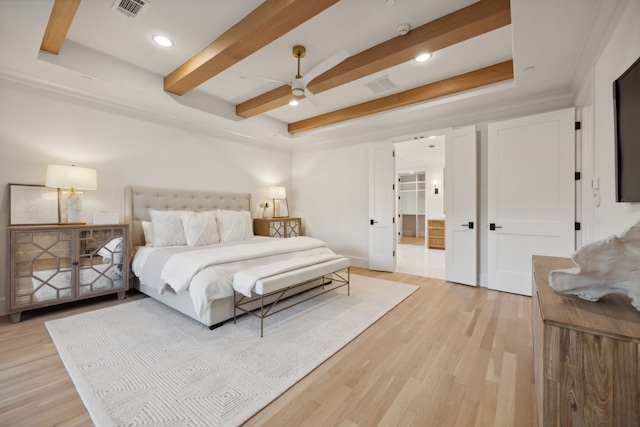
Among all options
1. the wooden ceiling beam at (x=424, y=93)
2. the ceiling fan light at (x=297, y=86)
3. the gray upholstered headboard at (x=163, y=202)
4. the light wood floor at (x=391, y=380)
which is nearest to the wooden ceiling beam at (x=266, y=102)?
the ceiling fan light at (x=297, y=86)

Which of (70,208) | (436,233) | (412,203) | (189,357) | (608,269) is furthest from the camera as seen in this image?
(412,203)

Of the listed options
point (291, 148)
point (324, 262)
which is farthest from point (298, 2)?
point (291, 148)

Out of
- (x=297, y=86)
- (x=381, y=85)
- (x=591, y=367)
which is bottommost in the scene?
(x=591, y=367)

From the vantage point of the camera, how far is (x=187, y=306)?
2.65 m

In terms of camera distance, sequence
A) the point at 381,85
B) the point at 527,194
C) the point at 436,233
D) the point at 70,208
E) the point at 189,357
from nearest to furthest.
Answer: the point at 189,357 < the point at 70,208 < the point at 527,194 < the point at 381,85 < the point at 436,233

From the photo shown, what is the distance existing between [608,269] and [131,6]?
11.6 feet

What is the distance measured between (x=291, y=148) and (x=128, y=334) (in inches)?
186

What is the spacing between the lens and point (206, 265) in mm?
2518

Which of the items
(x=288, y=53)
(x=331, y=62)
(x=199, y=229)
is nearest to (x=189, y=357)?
(x=199, y=229)

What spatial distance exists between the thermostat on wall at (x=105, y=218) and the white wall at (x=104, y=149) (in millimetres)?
315

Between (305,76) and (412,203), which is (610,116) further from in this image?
(412,203)

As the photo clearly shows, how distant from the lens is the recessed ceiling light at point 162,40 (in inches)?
101

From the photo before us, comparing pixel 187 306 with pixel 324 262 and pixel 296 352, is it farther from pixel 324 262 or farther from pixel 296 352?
pixel 324 262

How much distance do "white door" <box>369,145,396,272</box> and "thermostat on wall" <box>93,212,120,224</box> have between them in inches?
153
